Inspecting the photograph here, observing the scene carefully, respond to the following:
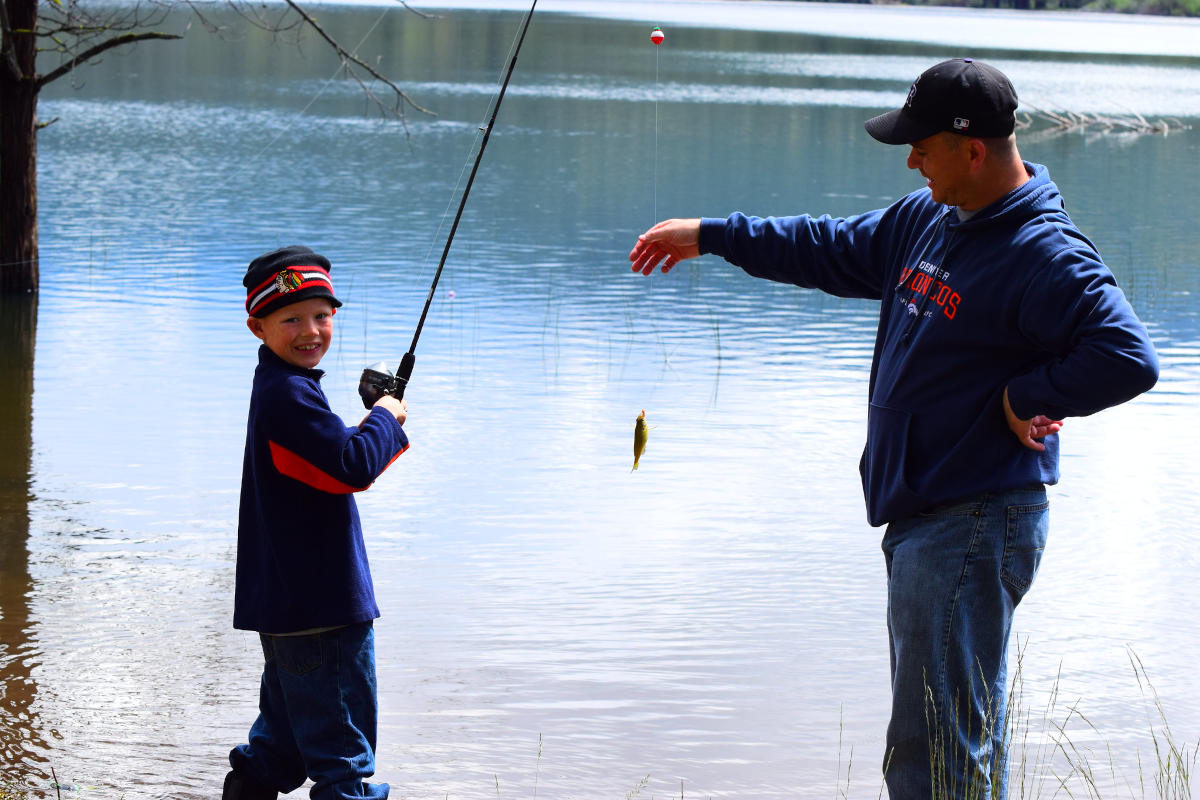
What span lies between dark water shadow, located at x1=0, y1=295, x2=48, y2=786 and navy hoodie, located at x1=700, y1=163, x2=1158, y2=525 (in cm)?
236

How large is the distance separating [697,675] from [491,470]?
252cm

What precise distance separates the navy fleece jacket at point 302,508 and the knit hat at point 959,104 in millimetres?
1255

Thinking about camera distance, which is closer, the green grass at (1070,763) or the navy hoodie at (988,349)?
the navy hoodie at (988,349)

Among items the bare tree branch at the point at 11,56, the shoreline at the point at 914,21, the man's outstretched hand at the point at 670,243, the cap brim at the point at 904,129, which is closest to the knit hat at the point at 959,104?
the cap brim at the point at 904,129

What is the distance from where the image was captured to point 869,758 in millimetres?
4156

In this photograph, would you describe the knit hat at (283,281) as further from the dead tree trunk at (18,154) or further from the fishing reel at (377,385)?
the dead tree trunk at (18,154)

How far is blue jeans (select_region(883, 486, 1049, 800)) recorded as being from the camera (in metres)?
2.65

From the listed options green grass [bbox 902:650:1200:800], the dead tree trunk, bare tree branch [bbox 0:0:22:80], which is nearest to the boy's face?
green grass [bbox 902:650:1200:800]

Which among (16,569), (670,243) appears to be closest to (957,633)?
(670,243)

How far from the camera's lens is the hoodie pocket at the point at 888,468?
2.75 meters

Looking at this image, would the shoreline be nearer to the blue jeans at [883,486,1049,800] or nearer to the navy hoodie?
the navy hoodie

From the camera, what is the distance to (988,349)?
2.69 metres

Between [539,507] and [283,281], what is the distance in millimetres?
3600

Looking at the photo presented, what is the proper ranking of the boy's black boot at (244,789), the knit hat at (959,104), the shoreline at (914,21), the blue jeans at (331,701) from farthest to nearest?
the shoreline at (914,21)
the boy's black boot at (244,789)
the blue jeans at (331,701)
the knit hat at (959,104)
